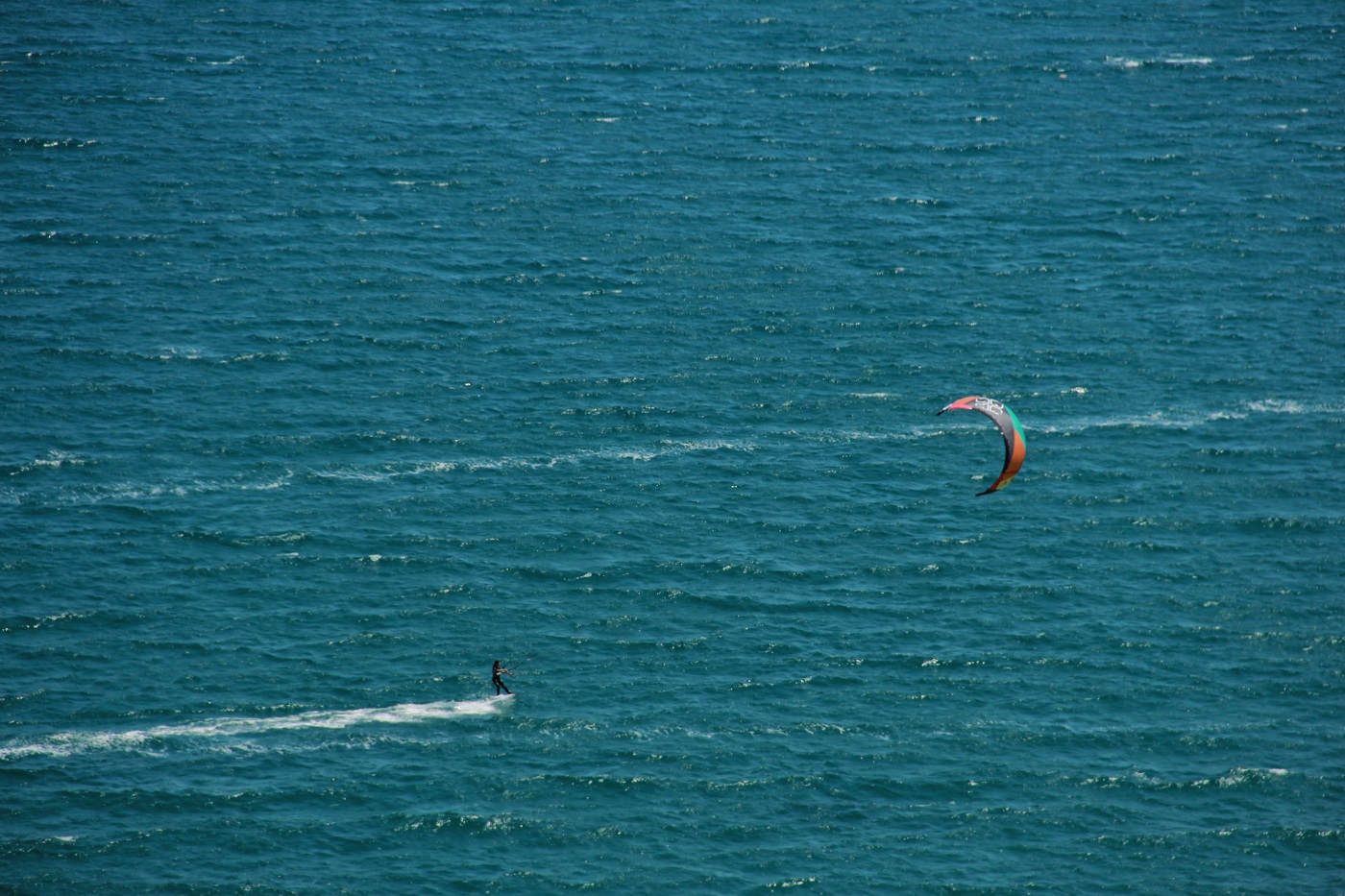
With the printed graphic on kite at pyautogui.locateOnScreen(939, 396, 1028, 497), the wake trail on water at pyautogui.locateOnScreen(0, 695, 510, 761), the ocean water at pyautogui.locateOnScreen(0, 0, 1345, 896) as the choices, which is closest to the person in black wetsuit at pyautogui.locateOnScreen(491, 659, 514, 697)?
the wake trail on water at pyautogui.locateOnScreen(0, 695, 510, 761)

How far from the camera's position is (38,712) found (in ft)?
368

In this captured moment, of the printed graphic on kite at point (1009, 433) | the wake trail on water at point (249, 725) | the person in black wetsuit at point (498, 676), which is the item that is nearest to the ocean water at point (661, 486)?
the wake trail on water at point (249, 725)

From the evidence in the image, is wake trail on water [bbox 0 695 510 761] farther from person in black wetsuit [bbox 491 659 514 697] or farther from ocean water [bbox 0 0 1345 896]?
person in black wetsuit [bbox 491 659 514 697]

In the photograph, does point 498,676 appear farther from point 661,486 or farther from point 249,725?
point 661,486

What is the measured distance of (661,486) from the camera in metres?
138

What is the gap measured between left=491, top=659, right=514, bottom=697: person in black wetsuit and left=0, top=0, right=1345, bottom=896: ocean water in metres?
0.99

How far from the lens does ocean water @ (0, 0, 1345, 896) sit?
4213 inches

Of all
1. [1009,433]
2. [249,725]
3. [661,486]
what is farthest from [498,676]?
[1009,433]

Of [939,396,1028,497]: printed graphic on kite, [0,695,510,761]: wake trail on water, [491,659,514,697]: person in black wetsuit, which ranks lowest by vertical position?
[0,695,510,761]: wake trail on water

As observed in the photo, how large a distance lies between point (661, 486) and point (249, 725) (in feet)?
137

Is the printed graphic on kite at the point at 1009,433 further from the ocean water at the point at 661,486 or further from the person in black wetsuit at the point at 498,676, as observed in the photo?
the person in black wetsuit at the point at 498,676

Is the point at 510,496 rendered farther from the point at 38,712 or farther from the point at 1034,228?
the point at 1034,228

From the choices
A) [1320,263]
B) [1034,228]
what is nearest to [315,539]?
[1034,228]

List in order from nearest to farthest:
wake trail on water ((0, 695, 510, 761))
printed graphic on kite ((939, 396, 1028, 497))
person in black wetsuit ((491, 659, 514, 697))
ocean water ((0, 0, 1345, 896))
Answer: ocean water ((0, 0, 1345, 896)), wake trail on water ((0, 695, 510, 761)), printed graphic on kite ((939, 396, 1028, 497)), person in black wetsuit ((491, 659, 514, 697))
